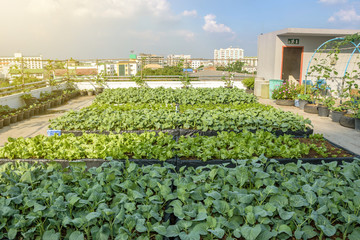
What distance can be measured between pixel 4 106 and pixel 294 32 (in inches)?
438

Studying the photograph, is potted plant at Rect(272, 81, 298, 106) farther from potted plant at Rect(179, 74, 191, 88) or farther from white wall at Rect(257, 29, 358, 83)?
potted plant at Rect(179, 74, 191, 88)

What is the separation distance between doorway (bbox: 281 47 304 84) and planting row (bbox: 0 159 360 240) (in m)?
13.0

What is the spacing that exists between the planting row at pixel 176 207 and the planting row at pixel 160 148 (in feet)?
3.00

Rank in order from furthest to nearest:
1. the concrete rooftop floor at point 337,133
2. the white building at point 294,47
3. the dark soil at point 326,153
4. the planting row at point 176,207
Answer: the white building at point 294,47 < the concrete rooftop floor at point 337,133 < the dark soil at point 326,153 < the planting row at point 176,207

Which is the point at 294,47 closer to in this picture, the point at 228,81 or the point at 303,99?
the point at 228,81

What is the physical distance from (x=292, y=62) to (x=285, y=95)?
14.0ft

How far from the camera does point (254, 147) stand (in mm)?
3984

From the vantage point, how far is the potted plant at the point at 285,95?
37.1 ft

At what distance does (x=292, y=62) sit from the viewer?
48.8 ft

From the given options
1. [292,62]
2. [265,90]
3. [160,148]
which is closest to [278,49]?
[265,90]

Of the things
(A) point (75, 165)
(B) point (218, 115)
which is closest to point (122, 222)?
(A) point (75, 165)

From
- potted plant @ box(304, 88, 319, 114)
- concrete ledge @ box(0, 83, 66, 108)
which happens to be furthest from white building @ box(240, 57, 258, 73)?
concrete ledge @ box(0, 83, 66, 108)

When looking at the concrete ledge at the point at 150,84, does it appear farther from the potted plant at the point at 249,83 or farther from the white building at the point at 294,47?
the white building at the point at 294,47

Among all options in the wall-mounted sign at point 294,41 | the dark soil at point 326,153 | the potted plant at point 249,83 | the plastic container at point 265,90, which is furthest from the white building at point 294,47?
the dark soil at point 326,153
